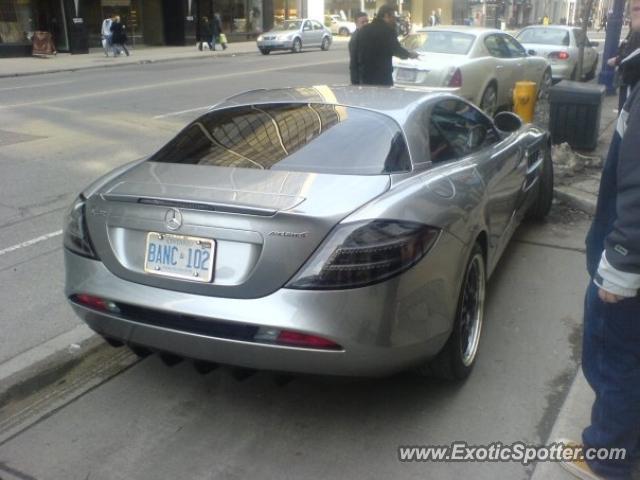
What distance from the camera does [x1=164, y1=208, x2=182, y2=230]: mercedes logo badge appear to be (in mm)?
2826

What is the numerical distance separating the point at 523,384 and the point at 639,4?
191 cm

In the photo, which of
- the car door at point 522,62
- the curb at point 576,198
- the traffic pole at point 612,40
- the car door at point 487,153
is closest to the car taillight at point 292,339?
the car door at point 487,153

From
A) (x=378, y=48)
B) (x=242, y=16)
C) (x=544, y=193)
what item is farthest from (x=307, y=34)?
(x=544, y=193)

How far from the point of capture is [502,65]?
453 inches

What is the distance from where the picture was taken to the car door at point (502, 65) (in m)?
11.4

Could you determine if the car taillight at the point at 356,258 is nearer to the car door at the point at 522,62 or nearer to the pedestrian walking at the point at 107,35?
the car door at the point at 522,62

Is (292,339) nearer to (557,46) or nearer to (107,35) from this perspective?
(557,46)

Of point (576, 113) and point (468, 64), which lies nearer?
point (576, 113)

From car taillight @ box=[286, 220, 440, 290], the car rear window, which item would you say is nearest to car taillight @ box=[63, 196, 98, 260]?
the car rear window

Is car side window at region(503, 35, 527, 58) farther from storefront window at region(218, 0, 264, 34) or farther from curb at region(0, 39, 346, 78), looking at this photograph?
storefront window at region(218, 0, 264, 34)

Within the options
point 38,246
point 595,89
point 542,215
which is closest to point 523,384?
point 542,215

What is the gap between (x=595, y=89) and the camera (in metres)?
8.02

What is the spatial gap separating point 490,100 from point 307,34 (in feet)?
74.1

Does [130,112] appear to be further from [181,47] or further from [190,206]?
[181,47]
